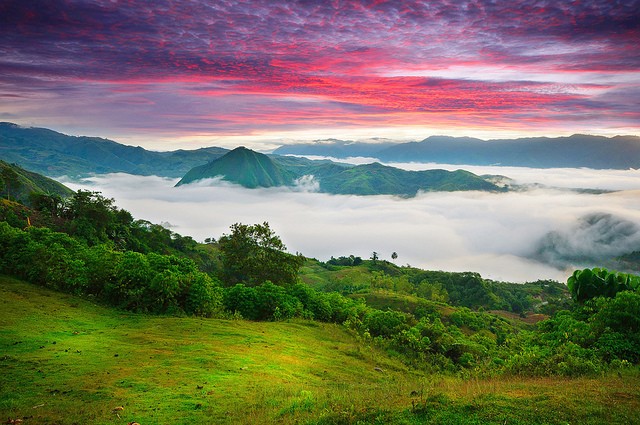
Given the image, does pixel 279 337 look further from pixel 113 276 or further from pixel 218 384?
pixel 113 276

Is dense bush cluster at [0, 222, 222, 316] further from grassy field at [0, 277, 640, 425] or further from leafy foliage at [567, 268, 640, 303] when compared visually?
leafy foliage at [567, 268, 640, 303]

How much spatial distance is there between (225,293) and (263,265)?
47.0ft

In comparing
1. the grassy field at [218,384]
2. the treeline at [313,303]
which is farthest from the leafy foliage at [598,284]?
the grassy field at [218,384]

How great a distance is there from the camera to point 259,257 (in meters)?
55.2

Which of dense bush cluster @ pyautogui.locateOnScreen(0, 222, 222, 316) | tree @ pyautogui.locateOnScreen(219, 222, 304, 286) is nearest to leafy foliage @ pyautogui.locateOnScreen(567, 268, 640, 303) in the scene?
dense bush cluster @ pyautogui.locateOnScreen(0, 222, 222, 316)

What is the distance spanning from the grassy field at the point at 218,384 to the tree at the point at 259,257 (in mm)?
24850

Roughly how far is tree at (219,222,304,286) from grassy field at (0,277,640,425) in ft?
81.5

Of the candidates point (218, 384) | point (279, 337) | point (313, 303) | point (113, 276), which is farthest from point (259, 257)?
point (218, 384)

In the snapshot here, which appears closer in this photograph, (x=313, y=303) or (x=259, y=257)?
(x=313, y=303)

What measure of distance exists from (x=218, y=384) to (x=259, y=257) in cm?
3788

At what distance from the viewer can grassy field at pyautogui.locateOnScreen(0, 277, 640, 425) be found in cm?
1229

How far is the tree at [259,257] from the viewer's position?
54188 millimetres

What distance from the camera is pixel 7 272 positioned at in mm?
32969

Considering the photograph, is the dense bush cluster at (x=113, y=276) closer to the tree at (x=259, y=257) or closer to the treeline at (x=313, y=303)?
the treeline at (x=313, y=303)
